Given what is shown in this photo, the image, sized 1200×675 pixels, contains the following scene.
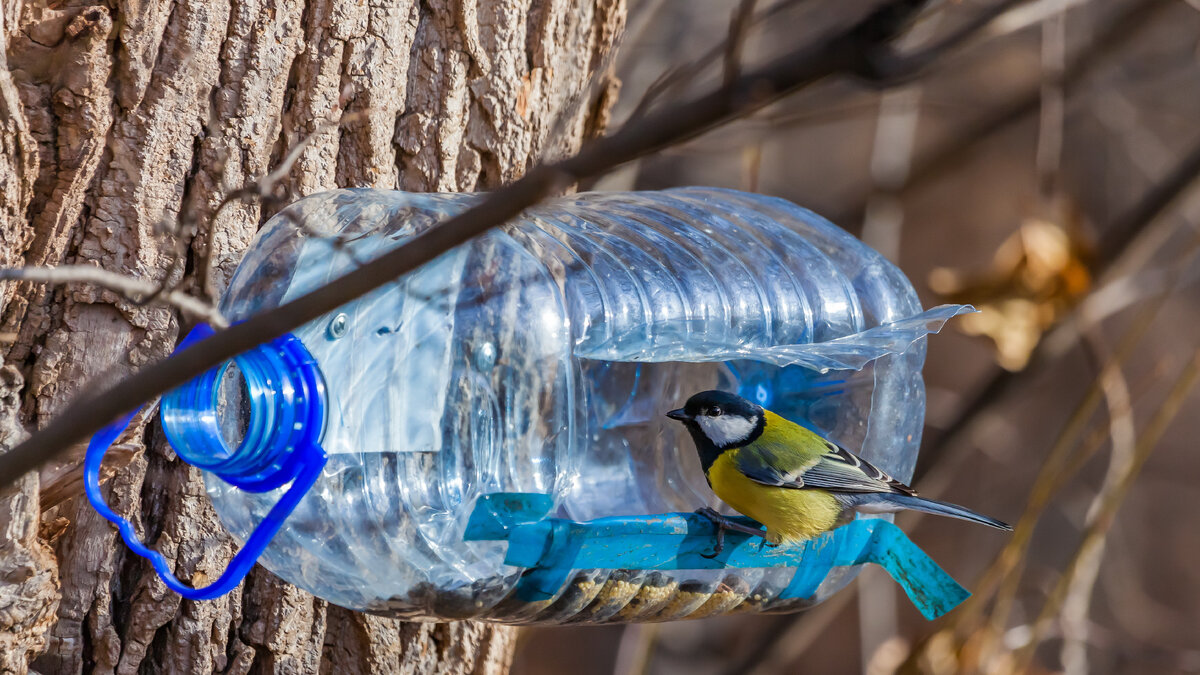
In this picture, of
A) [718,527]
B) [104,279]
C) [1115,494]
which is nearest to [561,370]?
[718,527]

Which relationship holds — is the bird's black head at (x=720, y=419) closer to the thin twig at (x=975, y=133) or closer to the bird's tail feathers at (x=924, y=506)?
the bird's tail feathers at (x=924, y=506)

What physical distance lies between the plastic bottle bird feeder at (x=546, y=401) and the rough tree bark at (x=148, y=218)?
9cm

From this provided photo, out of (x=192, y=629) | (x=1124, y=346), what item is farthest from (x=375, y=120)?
(x=1124, y=346)

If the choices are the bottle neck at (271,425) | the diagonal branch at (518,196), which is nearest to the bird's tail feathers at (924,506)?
the bottle neck at (271,425)

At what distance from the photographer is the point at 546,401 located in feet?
5.53

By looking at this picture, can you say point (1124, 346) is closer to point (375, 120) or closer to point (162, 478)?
point (375, 120)

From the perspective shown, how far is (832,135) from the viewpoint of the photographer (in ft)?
14.0

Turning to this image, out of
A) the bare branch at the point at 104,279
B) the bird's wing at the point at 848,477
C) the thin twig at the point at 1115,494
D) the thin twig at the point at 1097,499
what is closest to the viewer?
the bare branch at the point at 104,279

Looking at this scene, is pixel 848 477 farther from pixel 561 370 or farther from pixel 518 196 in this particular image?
pixel 518 196

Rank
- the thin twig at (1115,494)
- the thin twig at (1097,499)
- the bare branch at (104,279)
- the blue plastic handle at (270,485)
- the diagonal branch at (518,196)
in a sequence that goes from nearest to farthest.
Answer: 1. the diagonal branch at (518,196)
2. the bare branch at (104,279)
3. the blue plastic handle at (270,485)
4. the thin twig at (1115,494)
5. the thin twig at (1097,499)

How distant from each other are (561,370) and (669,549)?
0.42 metres

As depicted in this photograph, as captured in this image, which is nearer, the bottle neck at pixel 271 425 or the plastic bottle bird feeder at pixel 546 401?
the bottle neck at pixel 271 425

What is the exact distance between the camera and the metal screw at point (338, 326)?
1.46m

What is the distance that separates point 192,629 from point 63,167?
66 centimetres
